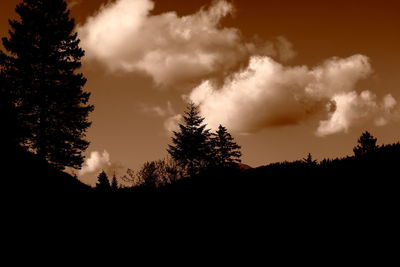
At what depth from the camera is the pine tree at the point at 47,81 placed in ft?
63.6

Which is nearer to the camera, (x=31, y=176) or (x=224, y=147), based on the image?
(x=31, y=176)

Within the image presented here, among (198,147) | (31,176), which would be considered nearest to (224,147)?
(198,147)

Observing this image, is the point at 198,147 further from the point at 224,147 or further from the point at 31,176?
the point at 31,176

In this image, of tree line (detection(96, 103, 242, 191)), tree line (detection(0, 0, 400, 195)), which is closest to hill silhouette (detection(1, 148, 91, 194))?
tree line (detection(0, 0, 400, 195))

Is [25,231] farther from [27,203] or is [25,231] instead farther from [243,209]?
[243,209]

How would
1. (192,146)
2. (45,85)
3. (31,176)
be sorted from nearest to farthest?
(31,176), (45,85), (192,146)

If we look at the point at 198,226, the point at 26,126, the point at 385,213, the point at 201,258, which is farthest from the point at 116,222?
the point at 26,126

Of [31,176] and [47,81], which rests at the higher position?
[47,81]

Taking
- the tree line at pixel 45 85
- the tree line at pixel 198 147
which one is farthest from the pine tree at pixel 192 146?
the tree line at pixel 45 85

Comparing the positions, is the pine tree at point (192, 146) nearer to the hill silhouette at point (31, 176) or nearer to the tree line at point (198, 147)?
the tree line at point (198, 147)

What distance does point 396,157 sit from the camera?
575 cm

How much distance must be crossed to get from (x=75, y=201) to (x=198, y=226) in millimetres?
3477

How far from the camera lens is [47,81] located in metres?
19.8

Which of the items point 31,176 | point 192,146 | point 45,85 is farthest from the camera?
point 192,146
